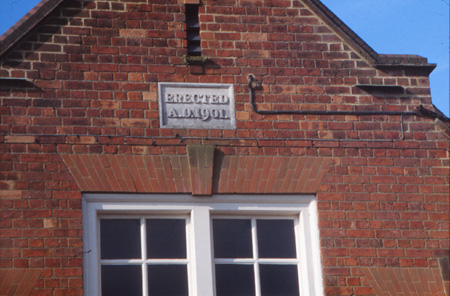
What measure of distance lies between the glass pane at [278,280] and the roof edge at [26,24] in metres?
3.30

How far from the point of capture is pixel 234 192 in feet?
30.9

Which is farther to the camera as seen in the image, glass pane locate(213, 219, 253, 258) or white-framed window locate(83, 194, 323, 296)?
glass pane locate(213, 219, 253, 258)

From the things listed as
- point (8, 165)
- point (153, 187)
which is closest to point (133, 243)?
point (153, 187)

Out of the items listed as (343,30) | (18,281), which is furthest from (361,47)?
(18,281)

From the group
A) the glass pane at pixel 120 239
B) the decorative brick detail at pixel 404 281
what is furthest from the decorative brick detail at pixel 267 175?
the decorative brick detail at pixel 404 281

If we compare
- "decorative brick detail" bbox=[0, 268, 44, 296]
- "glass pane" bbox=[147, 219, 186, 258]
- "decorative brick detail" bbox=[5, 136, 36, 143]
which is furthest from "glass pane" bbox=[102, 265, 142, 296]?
"decorative brick detail" bbox=[5, 136, 36, 143]

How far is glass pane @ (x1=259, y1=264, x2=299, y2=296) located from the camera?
927 cm

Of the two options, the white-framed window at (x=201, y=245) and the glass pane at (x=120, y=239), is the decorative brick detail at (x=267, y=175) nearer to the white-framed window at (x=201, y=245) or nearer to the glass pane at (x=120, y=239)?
the white-framed window at (x=201, y=245)

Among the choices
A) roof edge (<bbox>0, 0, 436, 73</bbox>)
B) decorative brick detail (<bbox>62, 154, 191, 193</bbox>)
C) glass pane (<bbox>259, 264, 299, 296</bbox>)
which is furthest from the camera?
roof edge (<bbox>0, 0, 436, 73</bbox>)

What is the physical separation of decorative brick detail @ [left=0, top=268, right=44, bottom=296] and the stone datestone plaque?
6.48 ft

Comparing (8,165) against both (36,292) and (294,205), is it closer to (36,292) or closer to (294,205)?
(36,292)

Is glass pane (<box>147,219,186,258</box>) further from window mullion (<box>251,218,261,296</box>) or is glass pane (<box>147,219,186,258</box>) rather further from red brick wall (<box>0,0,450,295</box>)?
window mullion (<box>251,218,261,296</box>)

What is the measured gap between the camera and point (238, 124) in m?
9.68

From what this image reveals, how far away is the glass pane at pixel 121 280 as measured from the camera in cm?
899
